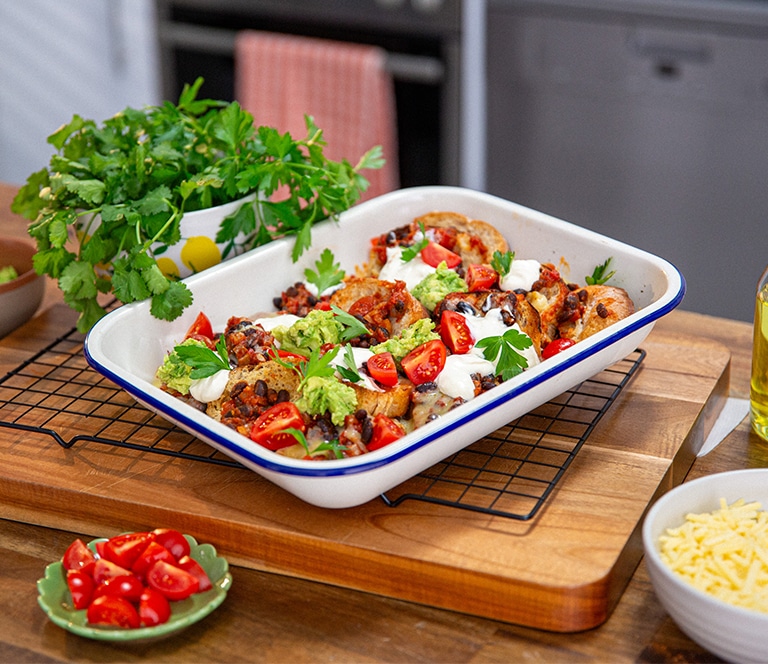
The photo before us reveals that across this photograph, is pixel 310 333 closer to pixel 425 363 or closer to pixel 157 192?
pixel 425 363

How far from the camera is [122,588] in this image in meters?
1.40

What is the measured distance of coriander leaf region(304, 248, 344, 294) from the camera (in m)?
2.09

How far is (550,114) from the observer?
377cm

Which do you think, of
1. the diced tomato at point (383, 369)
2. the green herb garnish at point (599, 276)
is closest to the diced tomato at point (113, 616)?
the diced tomato at point (383, 369)

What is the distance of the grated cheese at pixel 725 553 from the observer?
52.3 inches

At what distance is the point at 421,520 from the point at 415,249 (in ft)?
2.41

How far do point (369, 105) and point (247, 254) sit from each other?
196cm

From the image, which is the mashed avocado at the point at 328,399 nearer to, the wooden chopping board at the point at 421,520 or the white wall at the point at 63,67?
the wooden chopping board at the point at 421,520

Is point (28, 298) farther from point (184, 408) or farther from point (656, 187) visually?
point (656, 187)

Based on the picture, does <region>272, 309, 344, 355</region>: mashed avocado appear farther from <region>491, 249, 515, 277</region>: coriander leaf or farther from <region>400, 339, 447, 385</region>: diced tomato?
<region>491, 249, 515, 277</region>: coriander leaf

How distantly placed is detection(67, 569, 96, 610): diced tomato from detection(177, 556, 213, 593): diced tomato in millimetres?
122

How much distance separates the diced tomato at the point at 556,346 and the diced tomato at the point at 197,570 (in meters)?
0.71

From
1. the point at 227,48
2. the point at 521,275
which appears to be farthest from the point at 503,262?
the point at 227,48

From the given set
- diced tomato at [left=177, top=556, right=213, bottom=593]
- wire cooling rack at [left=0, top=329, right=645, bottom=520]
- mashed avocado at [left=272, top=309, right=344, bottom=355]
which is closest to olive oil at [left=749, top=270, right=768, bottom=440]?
wire cooling rack at [left=0, top=329, right=645, bottom=520]
